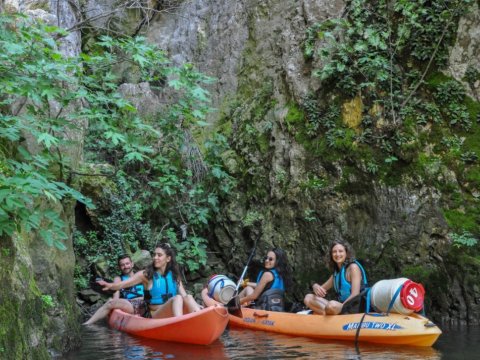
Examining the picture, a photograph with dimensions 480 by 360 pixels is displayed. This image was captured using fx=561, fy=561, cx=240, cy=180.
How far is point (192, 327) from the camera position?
735 cm

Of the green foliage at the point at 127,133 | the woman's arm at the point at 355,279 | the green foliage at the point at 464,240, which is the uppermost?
the green foliage at the point at 127,133

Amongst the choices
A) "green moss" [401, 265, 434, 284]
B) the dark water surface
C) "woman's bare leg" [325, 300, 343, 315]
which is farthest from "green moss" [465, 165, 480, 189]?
"woman's bare leg" [325, 300, 343, 315]

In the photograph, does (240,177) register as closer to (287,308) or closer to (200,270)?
(200,270)

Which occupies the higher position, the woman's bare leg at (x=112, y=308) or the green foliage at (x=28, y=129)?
the green foliage at (x=28, y=129)

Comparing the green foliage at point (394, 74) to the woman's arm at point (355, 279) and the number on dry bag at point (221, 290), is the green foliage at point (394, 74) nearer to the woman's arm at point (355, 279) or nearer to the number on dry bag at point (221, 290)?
the woman's arm at point (355, 279)

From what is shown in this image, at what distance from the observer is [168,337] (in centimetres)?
771

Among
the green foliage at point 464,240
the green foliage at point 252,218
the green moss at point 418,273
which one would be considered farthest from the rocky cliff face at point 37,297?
the green foliage at point 464,240

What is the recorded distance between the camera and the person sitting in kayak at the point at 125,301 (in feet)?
32.0

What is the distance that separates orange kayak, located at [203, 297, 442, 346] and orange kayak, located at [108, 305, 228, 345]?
1319 mm

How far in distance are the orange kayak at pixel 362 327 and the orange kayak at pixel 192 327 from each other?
132cm

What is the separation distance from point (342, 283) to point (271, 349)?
1.59 meters

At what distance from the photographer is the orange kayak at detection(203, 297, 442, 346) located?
693 cm

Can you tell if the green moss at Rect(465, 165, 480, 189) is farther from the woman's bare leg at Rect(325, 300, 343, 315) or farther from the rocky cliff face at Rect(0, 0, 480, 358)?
the woman's bare leg at Rect(325, 300, 343, 315)

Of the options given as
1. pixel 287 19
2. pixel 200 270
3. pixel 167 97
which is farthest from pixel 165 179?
pixel 287 19
